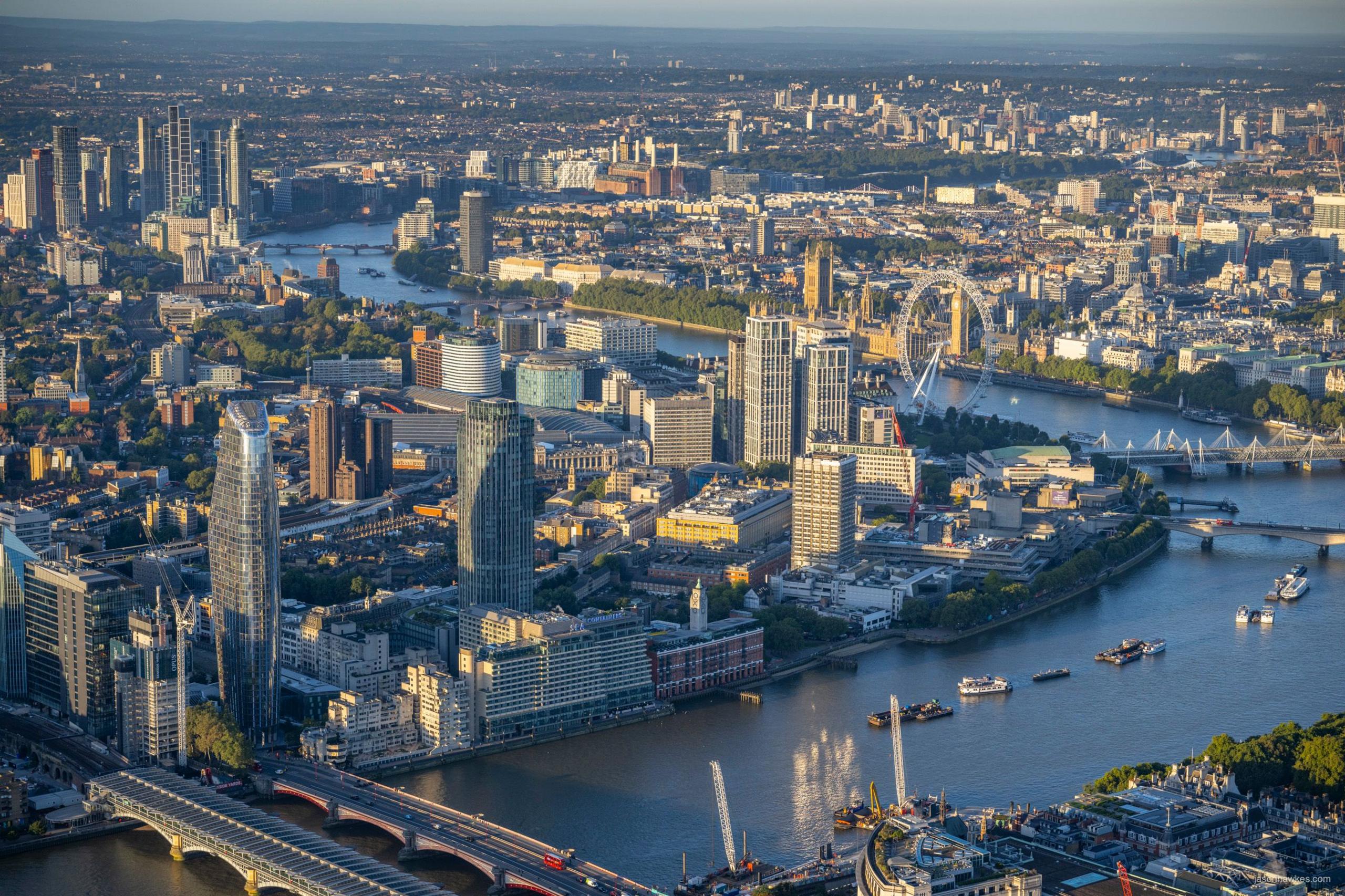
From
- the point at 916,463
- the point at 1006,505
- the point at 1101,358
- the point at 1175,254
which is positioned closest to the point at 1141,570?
the point at 1006,505

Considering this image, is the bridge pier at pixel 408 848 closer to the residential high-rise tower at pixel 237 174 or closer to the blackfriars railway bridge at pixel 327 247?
the blackfriars railway bridge at pixel 327 247

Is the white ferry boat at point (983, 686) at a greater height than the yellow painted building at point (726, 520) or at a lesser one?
lesser

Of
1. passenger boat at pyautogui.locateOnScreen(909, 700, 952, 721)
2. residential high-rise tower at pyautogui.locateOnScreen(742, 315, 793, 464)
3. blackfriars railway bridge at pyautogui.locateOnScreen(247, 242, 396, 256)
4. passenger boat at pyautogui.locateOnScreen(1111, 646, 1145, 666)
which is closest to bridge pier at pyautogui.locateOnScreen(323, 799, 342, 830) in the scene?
passenger boat at pyautogui.locateOnScreen(909, 700, 952, 721)

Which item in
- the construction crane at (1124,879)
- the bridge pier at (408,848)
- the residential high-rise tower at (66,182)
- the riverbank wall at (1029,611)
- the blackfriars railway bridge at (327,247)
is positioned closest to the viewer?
the construction crane at (1124,879)

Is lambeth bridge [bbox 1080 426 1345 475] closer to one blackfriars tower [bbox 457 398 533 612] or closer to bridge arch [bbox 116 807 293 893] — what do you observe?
one blackfriars tower [bbox 457 398 533 612]

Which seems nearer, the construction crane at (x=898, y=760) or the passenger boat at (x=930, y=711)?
the construction crane at (x=898, y=760)

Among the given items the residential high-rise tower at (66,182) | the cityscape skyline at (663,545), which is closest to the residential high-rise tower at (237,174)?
the cityscape skyline at (663,545)
